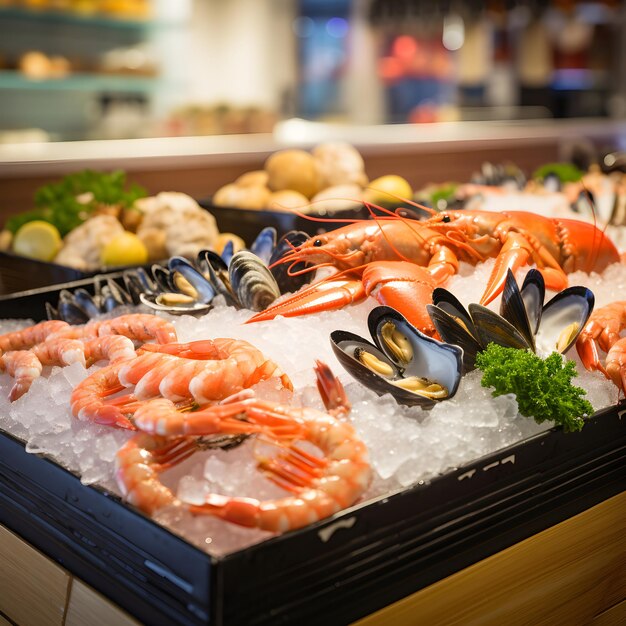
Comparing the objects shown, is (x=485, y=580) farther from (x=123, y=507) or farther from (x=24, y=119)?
(x=24, y=119)

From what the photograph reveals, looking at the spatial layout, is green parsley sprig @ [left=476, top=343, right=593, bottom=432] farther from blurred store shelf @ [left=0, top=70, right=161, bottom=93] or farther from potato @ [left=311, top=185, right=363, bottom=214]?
blurred store shelf @ [left=0, top=70, right=161, bottom=93]

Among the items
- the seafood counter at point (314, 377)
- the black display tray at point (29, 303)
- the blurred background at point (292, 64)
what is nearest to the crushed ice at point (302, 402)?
the seafood counter at point (314, 377)

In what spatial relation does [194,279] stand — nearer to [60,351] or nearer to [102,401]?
[60,351]

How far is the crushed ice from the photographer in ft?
3.38

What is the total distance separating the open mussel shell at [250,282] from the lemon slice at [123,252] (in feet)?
2.02

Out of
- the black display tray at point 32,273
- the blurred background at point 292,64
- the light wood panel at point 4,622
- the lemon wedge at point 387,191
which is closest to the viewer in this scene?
the light wood panel at point 4,622

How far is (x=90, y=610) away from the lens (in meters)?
1.10

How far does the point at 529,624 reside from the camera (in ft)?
4.14

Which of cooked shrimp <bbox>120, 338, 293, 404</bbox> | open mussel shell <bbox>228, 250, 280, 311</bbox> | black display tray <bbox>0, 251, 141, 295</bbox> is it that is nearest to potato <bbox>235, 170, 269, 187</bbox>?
black display tray <bbox>0, 251, 141, 295</bbox>

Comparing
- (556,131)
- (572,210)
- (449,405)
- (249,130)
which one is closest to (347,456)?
(449,405)

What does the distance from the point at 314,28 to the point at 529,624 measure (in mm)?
6971

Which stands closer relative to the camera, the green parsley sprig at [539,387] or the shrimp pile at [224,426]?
the shrimp pile at [224,426]

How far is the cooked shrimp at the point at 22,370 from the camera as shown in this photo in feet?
4.42

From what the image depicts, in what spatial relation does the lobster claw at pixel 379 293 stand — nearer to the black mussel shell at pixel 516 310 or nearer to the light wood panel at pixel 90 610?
the black mussel shell at pixel 516 310
